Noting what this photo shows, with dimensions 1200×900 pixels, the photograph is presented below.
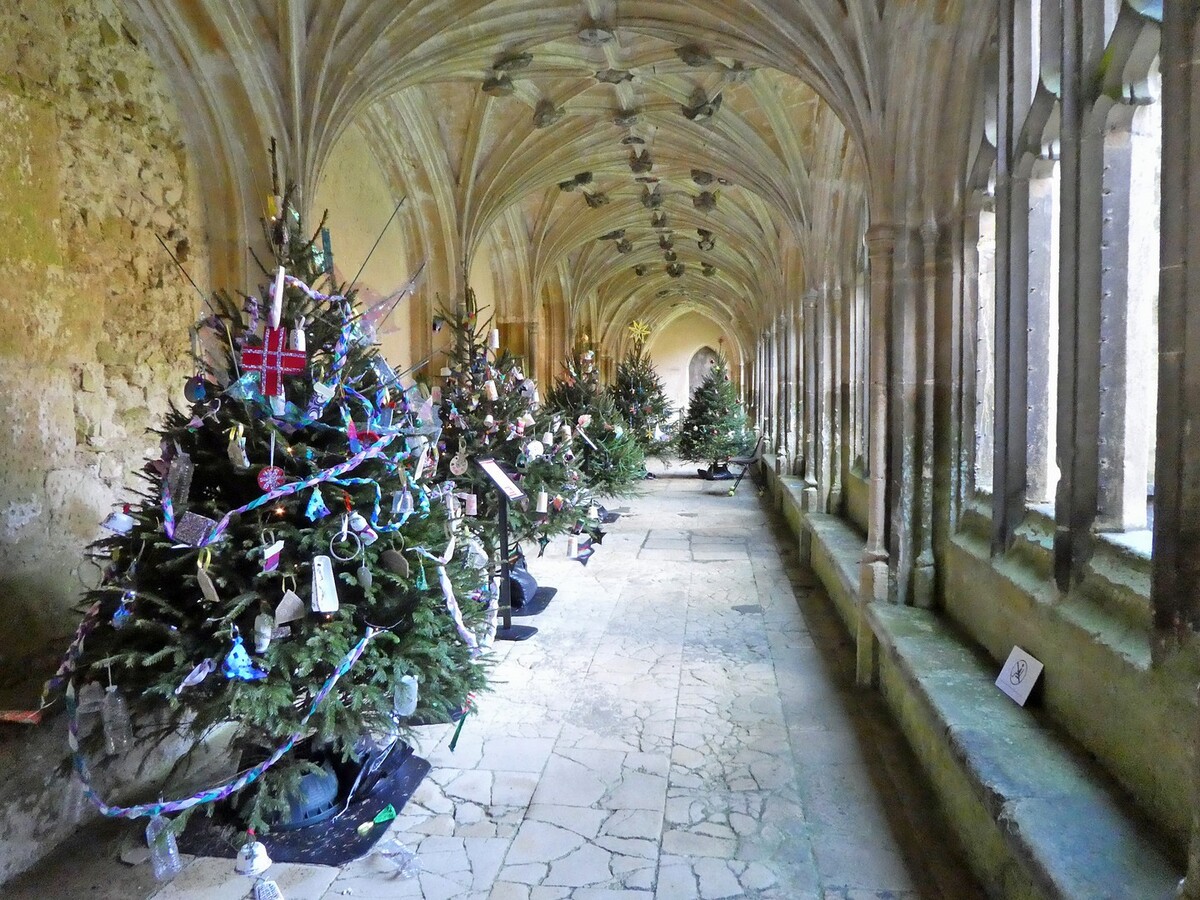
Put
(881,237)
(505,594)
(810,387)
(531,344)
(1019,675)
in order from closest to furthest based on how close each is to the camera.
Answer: (1019,675) → (881,237) → (505,594) → (810,387) → (531,344)

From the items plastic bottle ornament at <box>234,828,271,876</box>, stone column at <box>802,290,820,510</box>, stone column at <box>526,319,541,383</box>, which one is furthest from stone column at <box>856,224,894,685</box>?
stone column at <box>526,319,541,383</box>

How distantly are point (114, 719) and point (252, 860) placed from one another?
2.02 ft

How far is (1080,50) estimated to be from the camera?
8.47 feet

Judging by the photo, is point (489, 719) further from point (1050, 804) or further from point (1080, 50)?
point (1080, 50)

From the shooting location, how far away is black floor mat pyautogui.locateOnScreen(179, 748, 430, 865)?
8.84 ft

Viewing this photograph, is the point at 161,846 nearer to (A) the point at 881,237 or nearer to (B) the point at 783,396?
(A) the point at 881,237

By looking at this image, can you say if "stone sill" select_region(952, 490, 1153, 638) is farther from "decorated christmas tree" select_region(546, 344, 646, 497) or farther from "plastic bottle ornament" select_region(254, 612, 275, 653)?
"decorated christmas tree" select_region(546, 344, 646, 497)

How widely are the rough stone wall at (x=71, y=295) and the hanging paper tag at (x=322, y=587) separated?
1591 mm

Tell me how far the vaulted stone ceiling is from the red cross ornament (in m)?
3.18

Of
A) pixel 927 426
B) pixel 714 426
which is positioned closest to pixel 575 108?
pixel 714 426

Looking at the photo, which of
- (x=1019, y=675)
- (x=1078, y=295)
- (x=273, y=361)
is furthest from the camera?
(x=1019, y=675)

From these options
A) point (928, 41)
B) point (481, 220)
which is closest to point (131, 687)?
point (928, 41)

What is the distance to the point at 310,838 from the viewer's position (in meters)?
2.79

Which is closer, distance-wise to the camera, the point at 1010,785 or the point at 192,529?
the point at 1010,785
